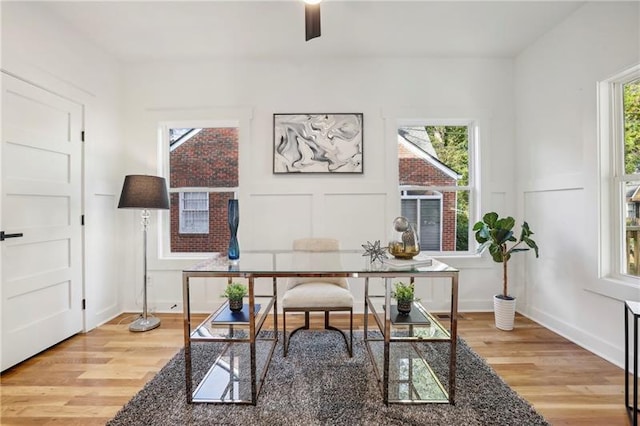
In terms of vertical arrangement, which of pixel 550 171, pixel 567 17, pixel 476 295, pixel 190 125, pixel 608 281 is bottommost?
pixel 476 295

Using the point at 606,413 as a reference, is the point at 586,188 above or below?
above

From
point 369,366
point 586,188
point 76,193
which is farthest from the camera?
point 76,193

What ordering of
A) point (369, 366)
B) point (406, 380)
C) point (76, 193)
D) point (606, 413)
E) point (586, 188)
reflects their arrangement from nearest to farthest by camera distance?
point (606, 413) → point (406, 380) → point (369, 366) → point (586, 188) → point (76, 193)

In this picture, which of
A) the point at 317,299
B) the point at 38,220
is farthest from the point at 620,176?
the point at 38,220

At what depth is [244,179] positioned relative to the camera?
3186 mm

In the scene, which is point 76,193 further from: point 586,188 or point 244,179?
point 586,188

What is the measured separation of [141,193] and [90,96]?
112 centimetres

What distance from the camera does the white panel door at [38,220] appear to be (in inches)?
82.9

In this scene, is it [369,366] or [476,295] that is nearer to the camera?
[369,366]

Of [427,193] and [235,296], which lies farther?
[427,193]

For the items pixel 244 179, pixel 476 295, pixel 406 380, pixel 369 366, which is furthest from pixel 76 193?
pixel 476 295

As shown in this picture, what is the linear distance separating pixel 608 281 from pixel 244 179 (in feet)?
10.8

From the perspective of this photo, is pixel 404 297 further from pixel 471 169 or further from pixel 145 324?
pixel 145 324

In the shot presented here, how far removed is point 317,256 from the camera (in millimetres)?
2145
